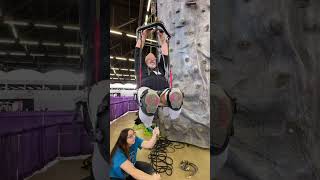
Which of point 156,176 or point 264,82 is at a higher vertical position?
point 264,82

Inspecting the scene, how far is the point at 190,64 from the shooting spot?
4.49 feet

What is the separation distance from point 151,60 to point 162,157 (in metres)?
0.49

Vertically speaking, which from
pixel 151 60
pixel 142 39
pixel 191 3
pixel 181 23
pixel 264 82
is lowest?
pixel 264 82

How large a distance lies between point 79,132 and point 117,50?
0.42 m

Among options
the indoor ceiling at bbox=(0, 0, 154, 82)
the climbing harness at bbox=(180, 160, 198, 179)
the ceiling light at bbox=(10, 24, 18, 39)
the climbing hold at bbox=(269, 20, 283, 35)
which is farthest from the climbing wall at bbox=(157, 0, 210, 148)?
the ceiling light at bbox=(10, 24, 18, 39)

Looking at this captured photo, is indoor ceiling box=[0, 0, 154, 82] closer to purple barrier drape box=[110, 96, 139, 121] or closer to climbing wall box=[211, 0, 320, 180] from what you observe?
purple barrier drape box=[110, 96, 139, 121]

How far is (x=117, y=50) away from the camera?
1.18 meters

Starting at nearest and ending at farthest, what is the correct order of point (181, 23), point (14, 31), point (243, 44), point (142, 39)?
point (14, 31)
point (142, 39)
point (181, 23)
point (243, 44)

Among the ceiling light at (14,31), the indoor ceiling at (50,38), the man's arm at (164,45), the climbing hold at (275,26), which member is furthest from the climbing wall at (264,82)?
the ceiling light at (14,31)

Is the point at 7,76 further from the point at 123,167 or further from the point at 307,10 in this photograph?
the point at 307,10

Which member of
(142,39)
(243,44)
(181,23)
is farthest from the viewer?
(243,44)

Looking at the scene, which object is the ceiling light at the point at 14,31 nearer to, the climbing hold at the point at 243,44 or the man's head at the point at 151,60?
the man's head at the point at 151,60

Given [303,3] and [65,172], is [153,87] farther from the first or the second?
[303,3]

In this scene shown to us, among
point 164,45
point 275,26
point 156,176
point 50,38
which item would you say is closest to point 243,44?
point 275,26
